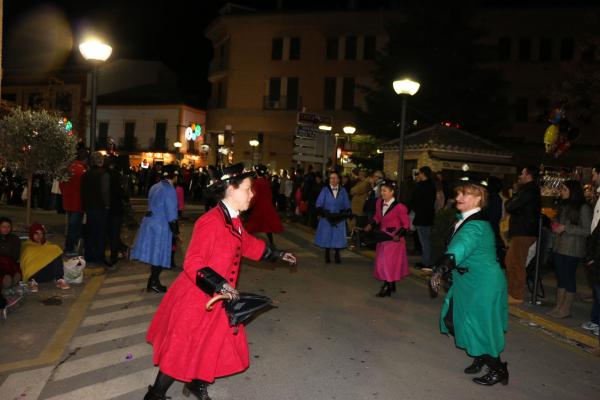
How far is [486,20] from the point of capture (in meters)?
Result: 36.7

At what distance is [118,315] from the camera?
6.75 meters

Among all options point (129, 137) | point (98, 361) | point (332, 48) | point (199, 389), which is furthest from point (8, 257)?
point (129, 137)

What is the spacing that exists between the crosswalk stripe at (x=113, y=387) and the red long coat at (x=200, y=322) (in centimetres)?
84

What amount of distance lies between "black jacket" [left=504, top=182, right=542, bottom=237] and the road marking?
609 cm

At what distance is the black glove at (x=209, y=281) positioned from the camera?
3617mm

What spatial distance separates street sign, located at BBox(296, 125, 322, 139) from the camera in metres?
17.3

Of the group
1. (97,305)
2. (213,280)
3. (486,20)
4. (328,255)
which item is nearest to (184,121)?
(486,20)

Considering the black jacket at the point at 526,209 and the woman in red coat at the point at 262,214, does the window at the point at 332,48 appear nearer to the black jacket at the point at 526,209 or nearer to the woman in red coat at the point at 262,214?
the woman in red coat at the point at 262,214

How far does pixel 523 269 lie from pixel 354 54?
33.9 metres

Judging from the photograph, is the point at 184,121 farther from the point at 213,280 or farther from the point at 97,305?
the point at 213,280

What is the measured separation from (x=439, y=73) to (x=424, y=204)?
1676 centimetres

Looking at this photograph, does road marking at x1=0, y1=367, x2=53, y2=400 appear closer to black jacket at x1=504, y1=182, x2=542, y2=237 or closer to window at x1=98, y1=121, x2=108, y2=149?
black jacket at x1=504, y1=182, x2=542, y2=237

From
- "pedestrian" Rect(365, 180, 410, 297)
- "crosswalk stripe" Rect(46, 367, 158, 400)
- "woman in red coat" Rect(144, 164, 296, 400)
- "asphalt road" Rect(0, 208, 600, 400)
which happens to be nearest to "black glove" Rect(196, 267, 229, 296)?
"woman in red coat" Rect(144, 164, 296, 400)

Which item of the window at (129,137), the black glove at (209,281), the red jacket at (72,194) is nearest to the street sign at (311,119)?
the red jacket at (72,194)
